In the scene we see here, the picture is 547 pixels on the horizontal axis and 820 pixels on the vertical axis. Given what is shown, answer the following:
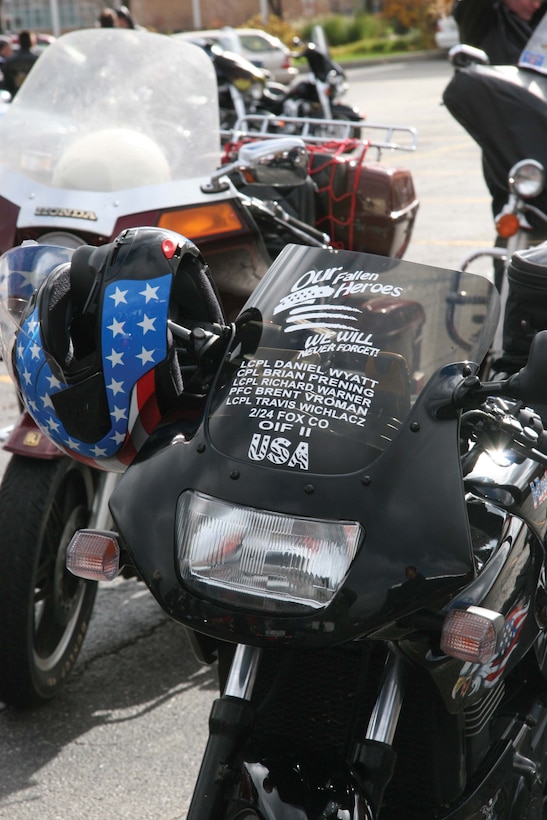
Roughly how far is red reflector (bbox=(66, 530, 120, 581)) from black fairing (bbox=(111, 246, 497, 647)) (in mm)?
92

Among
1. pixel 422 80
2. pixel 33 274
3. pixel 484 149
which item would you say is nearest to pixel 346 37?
pixel 422 80

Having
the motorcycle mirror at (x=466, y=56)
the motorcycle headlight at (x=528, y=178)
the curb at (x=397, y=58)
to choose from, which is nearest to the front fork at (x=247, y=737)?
the motorcycle headlight at (x=528, y=178)

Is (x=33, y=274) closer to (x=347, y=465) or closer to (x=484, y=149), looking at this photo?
(x=347, y=465)

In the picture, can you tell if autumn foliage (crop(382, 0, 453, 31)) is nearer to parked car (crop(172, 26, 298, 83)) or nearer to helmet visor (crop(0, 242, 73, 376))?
parked car (crop(172, 26, 298, 83))

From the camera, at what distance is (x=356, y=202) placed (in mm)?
4316

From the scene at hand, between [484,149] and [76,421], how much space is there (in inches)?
112

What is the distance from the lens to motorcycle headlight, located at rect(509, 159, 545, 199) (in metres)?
4.00

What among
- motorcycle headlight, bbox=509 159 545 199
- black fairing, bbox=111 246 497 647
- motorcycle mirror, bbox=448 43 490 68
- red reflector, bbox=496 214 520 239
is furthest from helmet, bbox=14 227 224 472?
motorcycle mirror, bbox=448 43 490 68

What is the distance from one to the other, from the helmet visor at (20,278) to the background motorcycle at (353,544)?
15.8 inches

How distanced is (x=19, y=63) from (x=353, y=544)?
13.9m

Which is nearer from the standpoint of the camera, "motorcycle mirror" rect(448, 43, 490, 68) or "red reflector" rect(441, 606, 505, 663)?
"red reflector" rect(441, 606, 505, 663)

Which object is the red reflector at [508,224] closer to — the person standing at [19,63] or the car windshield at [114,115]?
the car windshield at [114,115]

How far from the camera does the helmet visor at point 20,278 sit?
2010 mm

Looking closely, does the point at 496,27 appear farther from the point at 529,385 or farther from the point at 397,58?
the point at 397,58
